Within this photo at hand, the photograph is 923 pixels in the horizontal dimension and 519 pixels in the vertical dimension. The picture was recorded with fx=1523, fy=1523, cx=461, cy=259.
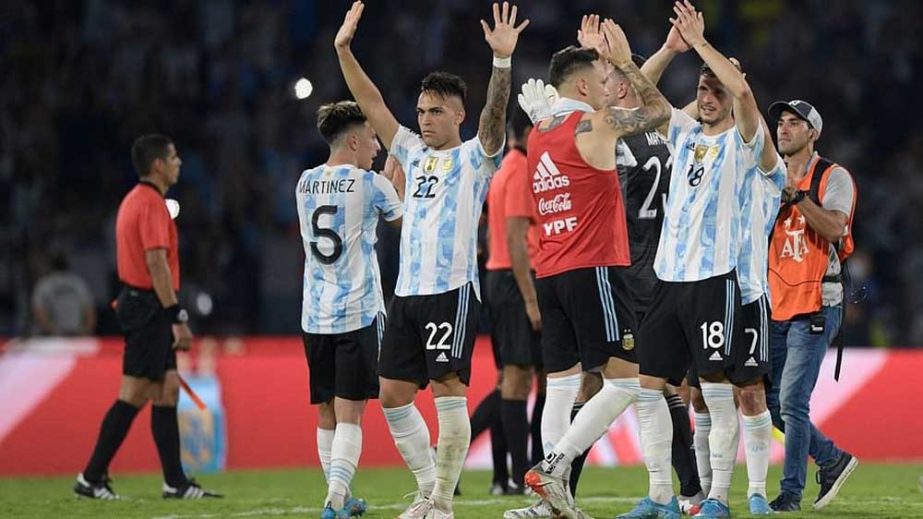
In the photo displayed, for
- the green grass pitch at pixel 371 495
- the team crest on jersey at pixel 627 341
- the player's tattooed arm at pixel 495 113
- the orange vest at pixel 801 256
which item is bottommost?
the green grass pitch at pixel 371 495

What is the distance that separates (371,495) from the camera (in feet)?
38.7

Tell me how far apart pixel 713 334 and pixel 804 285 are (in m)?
1.70

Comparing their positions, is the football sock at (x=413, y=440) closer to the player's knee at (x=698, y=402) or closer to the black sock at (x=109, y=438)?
the player's knee at (x=698, y=402)

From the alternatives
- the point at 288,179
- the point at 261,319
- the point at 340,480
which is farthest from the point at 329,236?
the point at 288,179

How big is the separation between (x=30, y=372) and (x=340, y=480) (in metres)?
6.66

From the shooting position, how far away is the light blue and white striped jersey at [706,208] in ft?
28.4

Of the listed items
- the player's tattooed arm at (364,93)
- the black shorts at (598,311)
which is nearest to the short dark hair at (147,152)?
the player's tattooed arm at (364,93)

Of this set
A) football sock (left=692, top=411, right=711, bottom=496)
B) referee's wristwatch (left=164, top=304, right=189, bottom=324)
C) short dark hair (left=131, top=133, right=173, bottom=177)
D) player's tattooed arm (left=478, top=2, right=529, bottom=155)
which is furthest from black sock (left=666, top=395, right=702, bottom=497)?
short dark hair (left=131, top=133, right=173, bottom=177)

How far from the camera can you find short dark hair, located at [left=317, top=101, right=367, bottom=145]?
31.4ft

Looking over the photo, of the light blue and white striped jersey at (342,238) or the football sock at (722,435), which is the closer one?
the football sock at (722,435)

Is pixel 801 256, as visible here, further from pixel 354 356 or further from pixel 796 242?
pixel 354 356

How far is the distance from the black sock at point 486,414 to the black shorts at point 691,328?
12.4 ft

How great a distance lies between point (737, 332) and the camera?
861 cm

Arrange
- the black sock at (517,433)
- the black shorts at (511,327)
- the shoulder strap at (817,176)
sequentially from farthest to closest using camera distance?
the black shorts at (511,327)
the black sock at (517,433)
the shoulder strap at (817,176)
